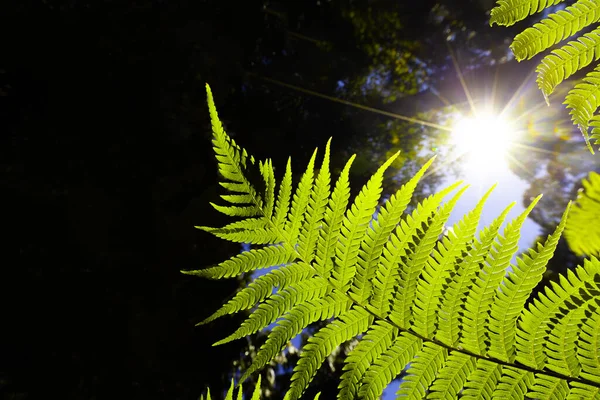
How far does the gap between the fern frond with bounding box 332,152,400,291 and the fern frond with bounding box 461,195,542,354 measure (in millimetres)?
156

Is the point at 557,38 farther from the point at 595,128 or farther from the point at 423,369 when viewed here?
the point at 423,369

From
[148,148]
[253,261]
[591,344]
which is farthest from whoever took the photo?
[148,148]

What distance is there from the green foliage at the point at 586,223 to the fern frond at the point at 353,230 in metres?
0.36

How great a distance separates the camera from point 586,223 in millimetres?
600

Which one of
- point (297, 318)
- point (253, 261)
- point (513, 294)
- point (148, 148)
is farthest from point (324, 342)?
point (148, 148)

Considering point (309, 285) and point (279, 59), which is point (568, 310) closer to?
point (309, 285)

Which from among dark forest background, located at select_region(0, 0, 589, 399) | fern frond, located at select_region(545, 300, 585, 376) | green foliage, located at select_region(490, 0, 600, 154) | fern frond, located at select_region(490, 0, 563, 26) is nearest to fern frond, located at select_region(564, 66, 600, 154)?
green foliage, located at select_region(490, 0, 600, 154)

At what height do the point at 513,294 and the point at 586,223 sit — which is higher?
the point at 586,223

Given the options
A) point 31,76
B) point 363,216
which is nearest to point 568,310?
point 363,216

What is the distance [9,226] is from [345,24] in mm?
4238

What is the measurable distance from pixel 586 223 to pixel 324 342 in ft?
1.62

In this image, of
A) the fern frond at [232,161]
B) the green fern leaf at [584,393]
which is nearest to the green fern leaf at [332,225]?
the fern frond at [232,161]

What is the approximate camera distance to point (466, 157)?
5383 mm

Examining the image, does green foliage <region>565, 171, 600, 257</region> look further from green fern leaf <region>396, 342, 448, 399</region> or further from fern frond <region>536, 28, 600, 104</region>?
green fern leaf <region>396, 342, 448, 399</region>
